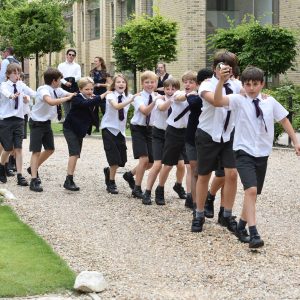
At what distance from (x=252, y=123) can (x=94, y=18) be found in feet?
122

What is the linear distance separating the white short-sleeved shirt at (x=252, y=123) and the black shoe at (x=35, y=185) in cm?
459

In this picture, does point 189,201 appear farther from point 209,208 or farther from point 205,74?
point 205,74

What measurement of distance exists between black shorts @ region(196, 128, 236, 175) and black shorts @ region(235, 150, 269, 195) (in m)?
0.54

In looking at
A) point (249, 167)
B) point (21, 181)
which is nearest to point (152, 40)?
point (21, 181)

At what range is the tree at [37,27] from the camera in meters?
35.6

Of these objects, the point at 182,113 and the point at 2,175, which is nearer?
the point at 182,113

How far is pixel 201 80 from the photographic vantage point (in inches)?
389

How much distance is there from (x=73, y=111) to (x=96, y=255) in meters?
4.83

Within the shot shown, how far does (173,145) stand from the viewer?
10930mm

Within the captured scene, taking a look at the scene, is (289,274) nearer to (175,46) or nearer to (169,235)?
(169,235)

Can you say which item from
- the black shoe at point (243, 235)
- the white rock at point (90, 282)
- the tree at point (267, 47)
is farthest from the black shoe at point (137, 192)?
the tree at point (267, 47)

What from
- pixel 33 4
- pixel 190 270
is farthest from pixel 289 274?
pixel 33 4

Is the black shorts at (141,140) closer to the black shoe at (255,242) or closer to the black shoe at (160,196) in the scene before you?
the black shoe at (160,196)

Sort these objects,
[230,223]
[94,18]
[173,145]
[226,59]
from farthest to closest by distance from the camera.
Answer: [94,18], [173,145], [230,223], [226,59]
